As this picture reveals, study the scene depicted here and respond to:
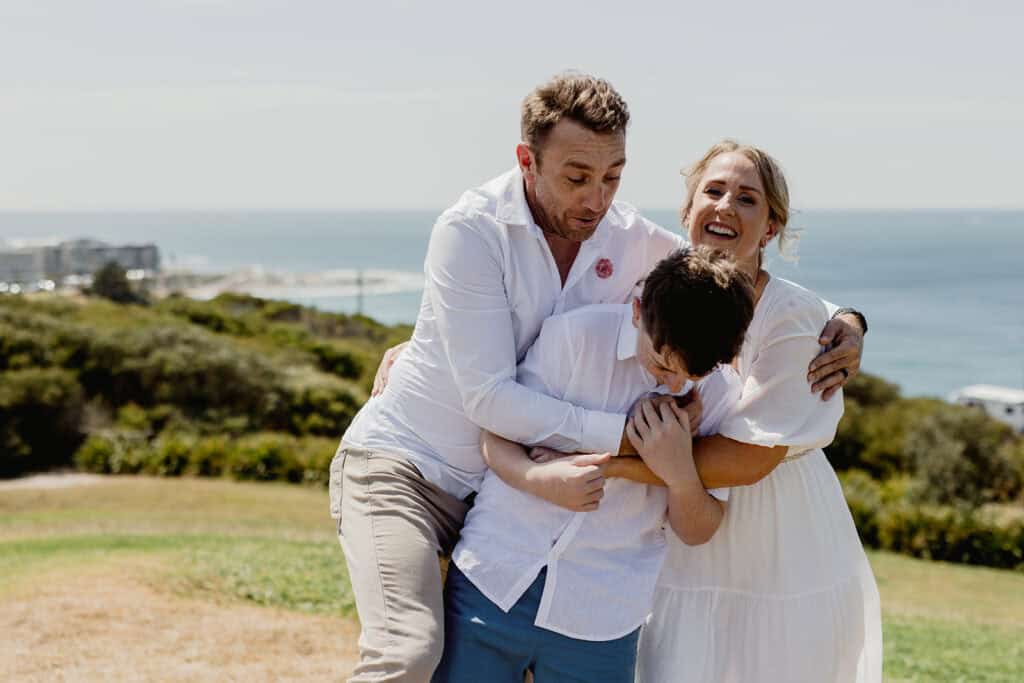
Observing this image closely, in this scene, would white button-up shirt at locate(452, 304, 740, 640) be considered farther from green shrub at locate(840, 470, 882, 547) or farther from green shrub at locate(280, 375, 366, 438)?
green shrub at locate(280, 375, 366, 438)

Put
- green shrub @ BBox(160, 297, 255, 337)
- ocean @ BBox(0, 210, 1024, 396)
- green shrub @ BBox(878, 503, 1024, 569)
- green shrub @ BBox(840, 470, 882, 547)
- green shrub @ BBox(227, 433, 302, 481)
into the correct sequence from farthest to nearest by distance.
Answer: ocean @ BBox(0, 210, 1024, 396)
green shrub @ BBox(160, 297, 255, 337)
green shrub @ BBox(227, 433, 302, 481)
green shrub @ BBox(840, 470, 882, 547)
green shrub @ BBox(878, 503, 1024, 569)

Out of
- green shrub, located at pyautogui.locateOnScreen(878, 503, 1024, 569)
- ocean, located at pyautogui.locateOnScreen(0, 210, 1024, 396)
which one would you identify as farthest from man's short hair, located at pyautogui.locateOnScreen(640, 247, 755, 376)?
ocean, located at pyautogui.locateOnScreen(0, 210, 1024, 396)

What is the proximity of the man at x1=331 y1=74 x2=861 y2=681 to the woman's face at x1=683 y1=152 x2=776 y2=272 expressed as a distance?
0.12m

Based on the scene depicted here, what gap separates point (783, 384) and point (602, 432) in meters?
0.62

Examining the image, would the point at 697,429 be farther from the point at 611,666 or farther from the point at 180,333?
the point at 180,333

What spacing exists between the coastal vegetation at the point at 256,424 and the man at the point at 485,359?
56.3 ft

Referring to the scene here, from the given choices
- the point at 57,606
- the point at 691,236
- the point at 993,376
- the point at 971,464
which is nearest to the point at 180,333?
the point at 971,464

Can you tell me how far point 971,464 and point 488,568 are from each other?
2374cm

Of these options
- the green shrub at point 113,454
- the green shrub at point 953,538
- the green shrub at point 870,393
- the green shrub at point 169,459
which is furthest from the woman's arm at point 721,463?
the green shrub at point 870,393

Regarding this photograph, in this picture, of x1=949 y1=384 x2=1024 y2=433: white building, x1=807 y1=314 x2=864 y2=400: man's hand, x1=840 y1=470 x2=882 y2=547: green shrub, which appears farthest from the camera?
x1=949 y1=384 x2=1024 y2=433: white building

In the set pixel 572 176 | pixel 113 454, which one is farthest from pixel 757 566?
pixel 113 454

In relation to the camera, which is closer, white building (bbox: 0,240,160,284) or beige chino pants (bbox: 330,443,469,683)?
beige chino pants (bbox: 330,443,469,683)

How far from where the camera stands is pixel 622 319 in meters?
3.32

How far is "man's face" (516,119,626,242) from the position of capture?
11.0 ft
